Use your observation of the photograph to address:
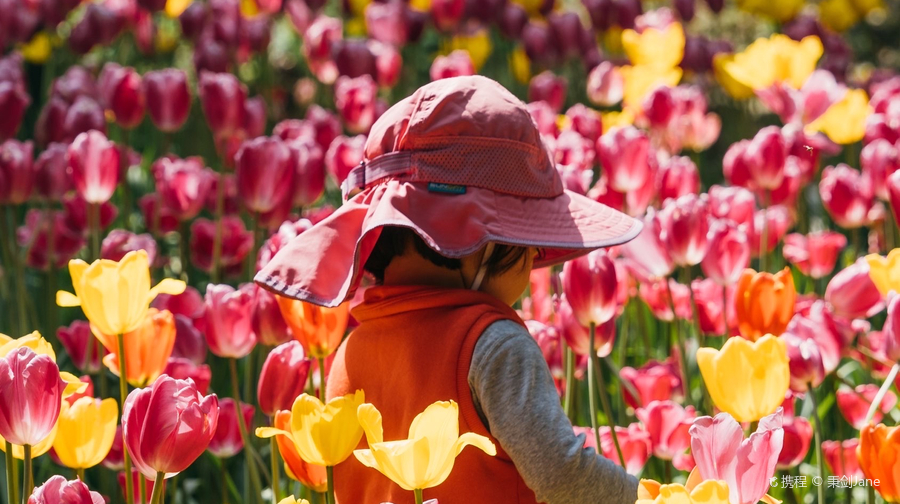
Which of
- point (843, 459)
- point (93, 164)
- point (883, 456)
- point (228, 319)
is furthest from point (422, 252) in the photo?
point (93, 164)

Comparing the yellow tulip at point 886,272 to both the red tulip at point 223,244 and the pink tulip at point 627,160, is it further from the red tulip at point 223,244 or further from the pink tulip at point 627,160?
Answer: the red tulip at point 223,244

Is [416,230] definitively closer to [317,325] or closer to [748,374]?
[317,325]

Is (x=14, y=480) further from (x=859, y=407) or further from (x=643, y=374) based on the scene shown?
(x=859, y=407)

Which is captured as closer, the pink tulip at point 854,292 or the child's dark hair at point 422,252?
the child's dark hair at point 422,252

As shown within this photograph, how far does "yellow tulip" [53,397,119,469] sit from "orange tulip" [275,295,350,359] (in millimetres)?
290

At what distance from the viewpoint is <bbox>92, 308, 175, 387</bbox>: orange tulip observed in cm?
168

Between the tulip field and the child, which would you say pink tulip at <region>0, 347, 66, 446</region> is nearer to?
the tulip field

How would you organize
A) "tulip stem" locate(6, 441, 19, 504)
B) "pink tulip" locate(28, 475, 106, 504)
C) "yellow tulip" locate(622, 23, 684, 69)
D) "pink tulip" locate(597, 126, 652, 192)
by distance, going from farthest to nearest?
"yellow tulip" locate(622, 23, 684, 69) < "pink tulip" locate(597, 126, 652, 192) < "tulip stem" locate(6, 441, 19, 504) < "pink tulip" locate(28, 475, 106, 504)

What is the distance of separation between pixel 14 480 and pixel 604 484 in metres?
0.74

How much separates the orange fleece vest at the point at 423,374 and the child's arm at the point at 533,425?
0.10 feet

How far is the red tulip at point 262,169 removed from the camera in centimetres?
226

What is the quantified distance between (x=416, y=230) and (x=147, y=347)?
20.1 inches

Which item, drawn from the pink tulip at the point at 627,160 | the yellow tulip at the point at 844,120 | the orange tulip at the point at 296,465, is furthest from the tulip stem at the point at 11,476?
the yellow tulip at the point at 844,120

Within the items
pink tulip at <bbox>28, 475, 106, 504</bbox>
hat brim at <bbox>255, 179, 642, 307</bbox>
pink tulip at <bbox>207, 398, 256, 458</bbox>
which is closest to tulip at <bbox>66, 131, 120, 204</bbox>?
pink tulip at <bbox>207, 398, 256, 458</bbox>
